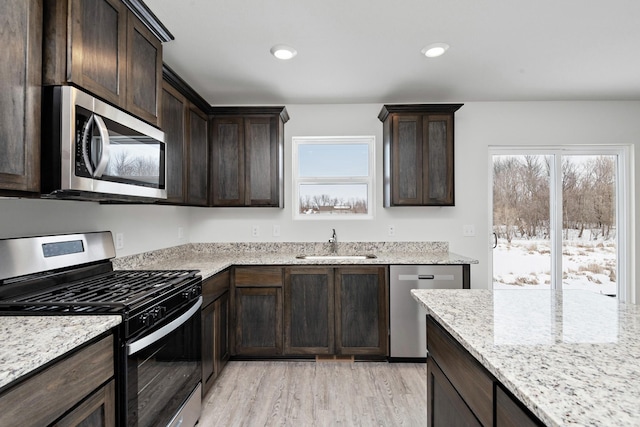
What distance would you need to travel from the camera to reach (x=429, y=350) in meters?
1.58

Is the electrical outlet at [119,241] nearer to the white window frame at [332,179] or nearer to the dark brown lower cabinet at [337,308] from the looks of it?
the dark brown lower cabinet at [337,308]

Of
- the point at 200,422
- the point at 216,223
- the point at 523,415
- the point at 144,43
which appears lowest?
the point at 200,422

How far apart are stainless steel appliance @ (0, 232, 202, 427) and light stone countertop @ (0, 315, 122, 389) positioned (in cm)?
6

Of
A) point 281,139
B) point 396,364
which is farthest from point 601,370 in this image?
point 281,139

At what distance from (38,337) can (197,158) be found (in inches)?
82.1

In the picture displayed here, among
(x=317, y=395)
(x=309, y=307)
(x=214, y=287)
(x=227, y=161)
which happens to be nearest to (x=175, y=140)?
(x=227, y=161)

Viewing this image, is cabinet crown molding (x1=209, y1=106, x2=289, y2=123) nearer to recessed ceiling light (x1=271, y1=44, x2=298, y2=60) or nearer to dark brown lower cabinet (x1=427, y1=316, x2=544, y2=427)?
recessed ceiling light (x1=271, y1=44, x2=298, y2=60)

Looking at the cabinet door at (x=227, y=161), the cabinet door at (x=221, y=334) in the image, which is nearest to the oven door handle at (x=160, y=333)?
the cabinet door at (x=221, y=334)

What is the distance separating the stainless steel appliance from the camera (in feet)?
4.29

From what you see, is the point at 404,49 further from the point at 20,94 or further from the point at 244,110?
the point at 20,94

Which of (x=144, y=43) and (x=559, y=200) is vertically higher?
(x=144, y=43)

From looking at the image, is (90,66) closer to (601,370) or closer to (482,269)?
(601,370)

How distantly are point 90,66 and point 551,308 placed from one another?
2.15 m

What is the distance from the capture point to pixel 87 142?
1.34 metres
